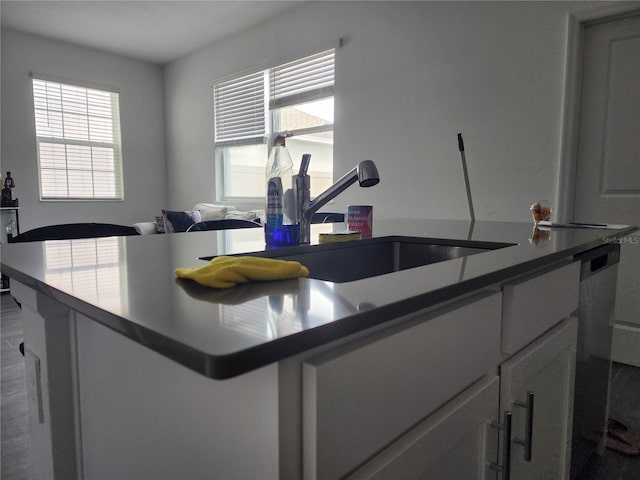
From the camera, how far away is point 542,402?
0.97 meters

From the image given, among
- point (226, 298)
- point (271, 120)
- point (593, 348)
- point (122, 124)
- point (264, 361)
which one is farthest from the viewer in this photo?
point (122, 124)

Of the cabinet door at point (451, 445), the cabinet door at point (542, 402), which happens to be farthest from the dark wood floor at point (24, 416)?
the cabinet door at point (451, 445)

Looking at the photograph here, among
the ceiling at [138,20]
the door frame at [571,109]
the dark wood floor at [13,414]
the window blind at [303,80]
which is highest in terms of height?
the ceiling at [138,20]

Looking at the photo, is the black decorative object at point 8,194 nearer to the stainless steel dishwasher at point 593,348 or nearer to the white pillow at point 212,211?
the white pillow at point 212,211

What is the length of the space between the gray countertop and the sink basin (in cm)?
20

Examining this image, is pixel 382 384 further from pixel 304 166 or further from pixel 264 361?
pixel 304 166

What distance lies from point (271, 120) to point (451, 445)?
169 inches

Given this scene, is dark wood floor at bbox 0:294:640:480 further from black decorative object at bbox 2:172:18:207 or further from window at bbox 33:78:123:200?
window at bbox 33:78:123:200

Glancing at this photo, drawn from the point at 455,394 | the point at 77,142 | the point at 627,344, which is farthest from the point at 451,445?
the point at 77,142

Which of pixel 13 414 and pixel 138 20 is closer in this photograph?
pixel 13 414

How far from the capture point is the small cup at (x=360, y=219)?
1.30m

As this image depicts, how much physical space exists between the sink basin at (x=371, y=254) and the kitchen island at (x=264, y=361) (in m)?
0.21

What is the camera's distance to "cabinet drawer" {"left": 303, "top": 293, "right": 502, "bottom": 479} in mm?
456

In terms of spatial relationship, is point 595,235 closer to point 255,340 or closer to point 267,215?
point 267,215
